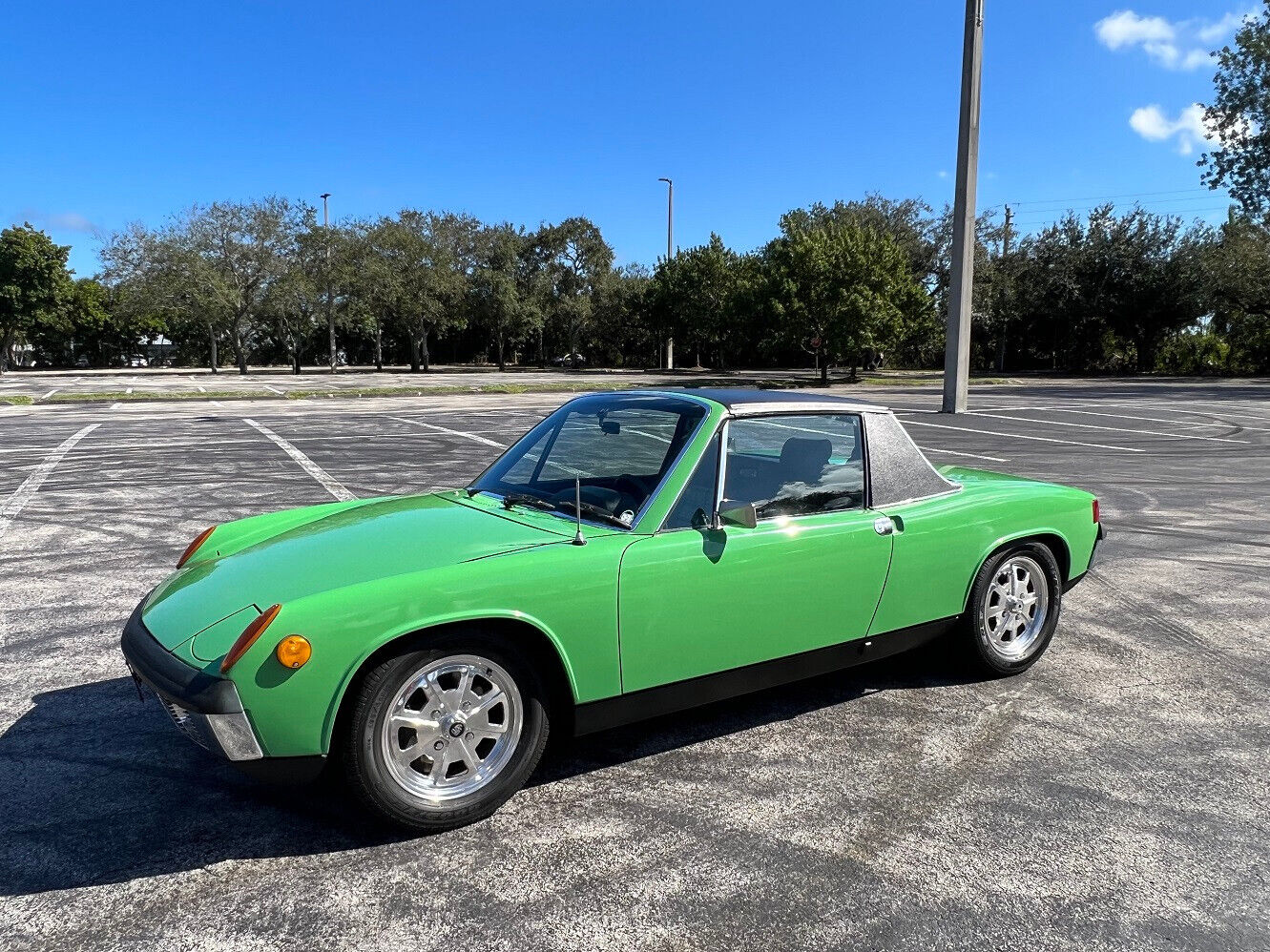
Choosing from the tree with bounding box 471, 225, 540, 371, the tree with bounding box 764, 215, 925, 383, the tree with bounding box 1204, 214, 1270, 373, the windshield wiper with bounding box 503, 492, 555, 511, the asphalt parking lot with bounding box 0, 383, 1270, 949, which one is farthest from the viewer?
the tree with bounding box 471, 225, 540, 371

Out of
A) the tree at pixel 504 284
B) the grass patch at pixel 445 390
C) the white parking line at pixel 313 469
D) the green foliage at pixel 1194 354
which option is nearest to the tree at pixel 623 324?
the tree at pixel 504 284

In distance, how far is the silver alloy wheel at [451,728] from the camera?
9.32 ft

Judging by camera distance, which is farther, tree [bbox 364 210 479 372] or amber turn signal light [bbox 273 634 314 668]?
tree [bbox 364 210 479 372]

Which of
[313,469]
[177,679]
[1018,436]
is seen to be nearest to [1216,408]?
[1018,436]

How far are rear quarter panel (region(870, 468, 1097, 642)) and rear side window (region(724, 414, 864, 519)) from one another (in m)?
0.27

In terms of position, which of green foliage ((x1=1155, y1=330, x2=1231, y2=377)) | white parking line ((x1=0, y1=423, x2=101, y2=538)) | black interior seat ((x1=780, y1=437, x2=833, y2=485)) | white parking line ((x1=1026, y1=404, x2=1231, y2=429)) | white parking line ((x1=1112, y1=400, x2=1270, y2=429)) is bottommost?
white parking line ((x1=0, y1=423, x2=101, y2=538))

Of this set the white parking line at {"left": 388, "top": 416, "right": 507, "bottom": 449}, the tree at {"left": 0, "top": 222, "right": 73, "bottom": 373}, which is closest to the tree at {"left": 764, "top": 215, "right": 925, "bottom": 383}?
the white parking line at {"left": 388, "top": 416, "right": 507, "bottom": 449}

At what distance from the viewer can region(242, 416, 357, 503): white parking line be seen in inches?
376

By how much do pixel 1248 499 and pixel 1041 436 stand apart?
23.5 ft

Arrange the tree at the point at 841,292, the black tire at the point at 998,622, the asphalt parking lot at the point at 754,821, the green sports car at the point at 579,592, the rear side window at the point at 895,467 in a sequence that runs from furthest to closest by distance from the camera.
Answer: the tree at the point at 841,292
the black tire at the point at 998,622
the rear side window at the point at 895,467
the green sports car at the point at 579,592
the asphalt parking lot at the point at 754,821

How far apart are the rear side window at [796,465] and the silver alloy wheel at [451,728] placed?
1179 millimetres

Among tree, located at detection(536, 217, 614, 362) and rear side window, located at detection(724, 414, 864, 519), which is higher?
tree, located at detection(536, 217, 614, 362)

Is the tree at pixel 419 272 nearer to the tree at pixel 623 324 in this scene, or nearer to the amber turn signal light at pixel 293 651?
the tree at pixel 623 324

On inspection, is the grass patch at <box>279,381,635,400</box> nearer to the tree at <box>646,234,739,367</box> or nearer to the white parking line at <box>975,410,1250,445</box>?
the white parking line at <box>975,410,1250,445</box>
